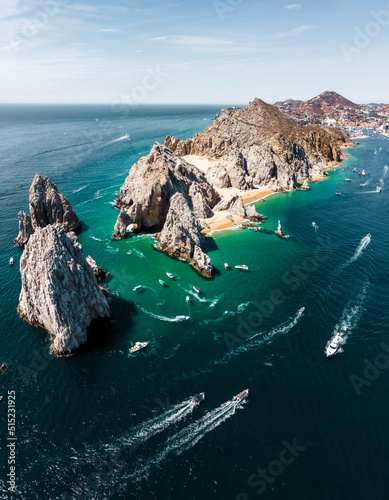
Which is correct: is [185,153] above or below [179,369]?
above

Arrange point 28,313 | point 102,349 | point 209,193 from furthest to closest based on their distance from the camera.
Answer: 1. point 209,193
2. point 28,313
3. point 102,349

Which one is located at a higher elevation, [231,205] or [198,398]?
[231,205]

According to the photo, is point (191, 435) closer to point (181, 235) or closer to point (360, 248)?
point (181, 235)

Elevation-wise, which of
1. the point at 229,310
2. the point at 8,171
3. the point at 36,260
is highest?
the point at 8,171

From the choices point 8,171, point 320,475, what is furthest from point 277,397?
point 8,171

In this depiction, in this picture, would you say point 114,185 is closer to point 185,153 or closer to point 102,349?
point 185,153

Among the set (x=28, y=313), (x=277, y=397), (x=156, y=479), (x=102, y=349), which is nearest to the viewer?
(x=156, y=479)

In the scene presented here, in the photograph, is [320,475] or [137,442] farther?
[137,442]

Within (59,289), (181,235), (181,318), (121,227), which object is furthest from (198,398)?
(121,227)
